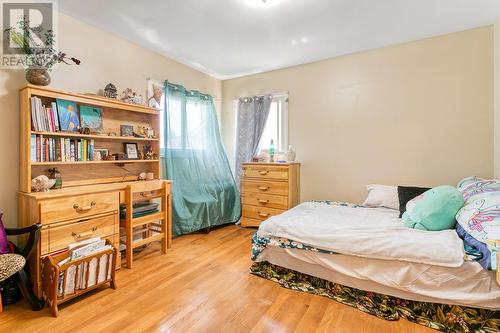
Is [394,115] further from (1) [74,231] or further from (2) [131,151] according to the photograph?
(1) [74,231]

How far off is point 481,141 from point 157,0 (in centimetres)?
345

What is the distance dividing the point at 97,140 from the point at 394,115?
3.39 meters

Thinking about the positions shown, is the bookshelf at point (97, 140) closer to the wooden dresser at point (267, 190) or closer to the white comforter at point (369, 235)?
the wooden dresser at point (267, 190)

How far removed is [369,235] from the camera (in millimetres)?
1780

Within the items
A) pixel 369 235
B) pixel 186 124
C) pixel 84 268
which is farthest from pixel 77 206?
pixel 369 235

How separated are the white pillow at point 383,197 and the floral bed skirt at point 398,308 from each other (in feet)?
4.09

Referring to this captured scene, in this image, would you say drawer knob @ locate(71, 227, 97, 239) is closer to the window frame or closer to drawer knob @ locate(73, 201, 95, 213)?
drawer knob @ locate(73, 201, 95, 213)

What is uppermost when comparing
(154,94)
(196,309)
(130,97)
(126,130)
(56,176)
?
(154,94)

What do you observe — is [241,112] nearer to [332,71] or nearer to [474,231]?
[332,71]

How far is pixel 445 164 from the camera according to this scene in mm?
2656

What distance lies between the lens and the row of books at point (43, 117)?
194cm

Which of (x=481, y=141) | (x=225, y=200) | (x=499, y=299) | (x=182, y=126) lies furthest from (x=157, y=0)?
(x=481, y=141)

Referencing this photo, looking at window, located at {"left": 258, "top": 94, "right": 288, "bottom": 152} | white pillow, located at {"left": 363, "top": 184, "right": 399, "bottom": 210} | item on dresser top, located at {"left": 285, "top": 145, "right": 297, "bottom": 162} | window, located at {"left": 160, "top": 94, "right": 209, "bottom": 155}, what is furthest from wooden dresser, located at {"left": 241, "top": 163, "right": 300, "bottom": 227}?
white pillow, located at {"left": 363, "top": 184, "right": 399, "bottom": 210}

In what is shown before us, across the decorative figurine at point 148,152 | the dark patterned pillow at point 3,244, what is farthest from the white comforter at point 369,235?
the dark patterned pillow at point 3,244
